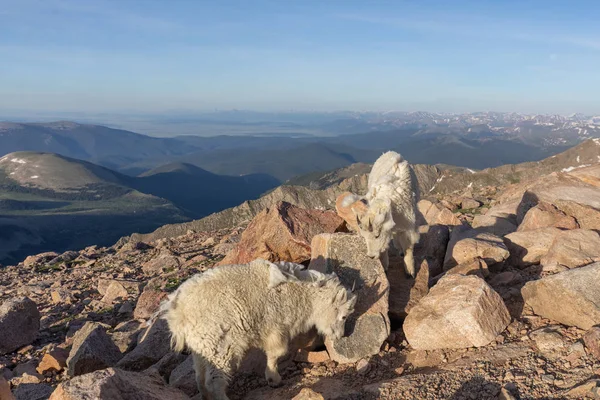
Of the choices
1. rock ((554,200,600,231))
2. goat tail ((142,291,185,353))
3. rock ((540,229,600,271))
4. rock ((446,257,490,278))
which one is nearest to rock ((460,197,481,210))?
rock ((554,200,600,231))

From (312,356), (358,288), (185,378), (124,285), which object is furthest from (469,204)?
(185,378)

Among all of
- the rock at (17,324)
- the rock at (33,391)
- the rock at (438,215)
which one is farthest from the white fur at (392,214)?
the rock at (17,324)

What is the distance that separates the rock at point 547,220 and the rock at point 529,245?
0.95m

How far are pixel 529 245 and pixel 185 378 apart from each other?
9482mm

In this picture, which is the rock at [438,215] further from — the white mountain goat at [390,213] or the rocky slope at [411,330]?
the white mountain goat at [390,213]

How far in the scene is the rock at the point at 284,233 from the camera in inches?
481

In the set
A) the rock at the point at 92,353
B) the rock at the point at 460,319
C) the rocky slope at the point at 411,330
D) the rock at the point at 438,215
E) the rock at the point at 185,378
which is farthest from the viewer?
the rock at the point at 438,215

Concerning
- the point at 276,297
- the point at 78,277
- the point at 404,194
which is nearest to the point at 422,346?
the point at 276,297

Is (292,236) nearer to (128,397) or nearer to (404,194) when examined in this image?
(404,194)

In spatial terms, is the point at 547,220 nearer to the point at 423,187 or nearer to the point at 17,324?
the point at 17,324

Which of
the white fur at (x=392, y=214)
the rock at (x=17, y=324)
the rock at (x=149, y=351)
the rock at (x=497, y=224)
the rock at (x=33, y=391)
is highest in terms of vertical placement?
the white fur at (x=392, y=214)

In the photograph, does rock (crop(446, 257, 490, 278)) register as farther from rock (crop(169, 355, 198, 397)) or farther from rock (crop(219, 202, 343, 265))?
rock (crop(169, 355, 198, 397))

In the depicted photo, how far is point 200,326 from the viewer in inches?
275

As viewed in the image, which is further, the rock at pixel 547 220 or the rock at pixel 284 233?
the rock at pixel 547 220
